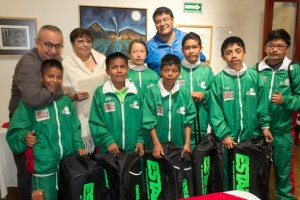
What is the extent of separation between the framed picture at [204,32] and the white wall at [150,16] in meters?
0.06

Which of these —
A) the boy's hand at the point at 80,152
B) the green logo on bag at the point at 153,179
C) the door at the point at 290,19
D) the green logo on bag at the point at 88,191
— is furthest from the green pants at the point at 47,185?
the door at the point at 290,19

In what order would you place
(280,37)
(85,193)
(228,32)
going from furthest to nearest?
(228,32), (280,37), (85,193)

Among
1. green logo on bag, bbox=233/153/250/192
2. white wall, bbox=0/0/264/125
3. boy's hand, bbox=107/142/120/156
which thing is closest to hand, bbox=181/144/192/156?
green logo on bag, bbox=233/153/250/192

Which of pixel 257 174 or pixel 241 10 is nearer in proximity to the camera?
pixel 257 174

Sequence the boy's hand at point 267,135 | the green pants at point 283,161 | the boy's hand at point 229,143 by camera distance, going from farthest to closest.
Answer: the green pants at point 283,161 → the boy's hand at point 267,135 → the boy's hand at point 229,143

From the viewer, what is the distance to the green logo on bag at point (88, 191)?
1.70 meters

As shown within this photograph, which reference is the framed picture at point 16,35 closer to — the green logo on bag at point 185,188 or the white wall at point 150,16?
the white wall at point 150,16

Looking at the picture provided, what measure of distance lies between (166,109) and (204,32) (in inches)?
79.2

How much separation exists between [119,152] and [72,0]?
2.16 meters

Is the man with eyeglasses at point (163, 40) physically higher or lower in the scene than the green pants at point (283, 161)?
higher

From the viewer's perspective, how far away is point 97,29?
3283 mm

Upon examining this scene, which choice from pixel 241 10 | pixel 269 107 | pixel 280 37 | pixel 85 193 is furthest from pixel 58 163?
pixel 241 10

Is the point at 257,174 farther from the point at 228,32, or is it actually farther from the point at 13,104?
the point at 228,32

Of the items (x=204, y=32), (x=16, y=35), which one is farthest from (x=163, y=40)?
(x=16, y=35)
